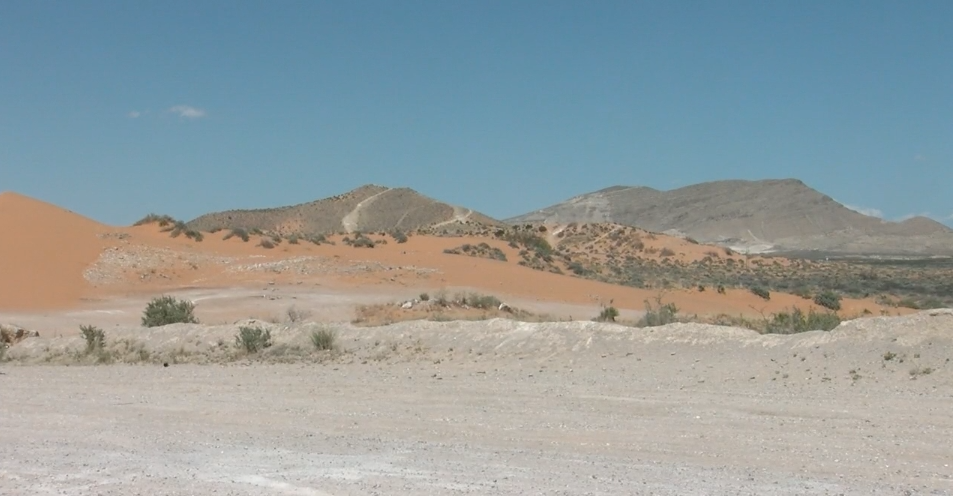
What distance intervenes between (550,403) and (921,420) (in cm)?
479

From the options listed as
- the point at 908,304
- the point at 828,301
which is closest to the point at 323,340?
the point at 828,301

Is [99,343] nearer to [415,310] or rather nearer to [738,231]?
[415,310]

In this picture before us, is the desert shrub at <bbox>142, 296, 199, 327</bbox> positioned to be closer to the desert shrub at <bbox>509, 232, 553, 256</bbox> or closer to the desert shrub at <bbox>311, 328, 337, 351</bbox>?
the desert shrub at <bbox>311, 328, 337, 351</bbox>

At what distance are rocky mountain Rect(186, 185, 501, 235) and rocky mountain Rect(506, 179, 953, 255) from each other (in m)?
40.5

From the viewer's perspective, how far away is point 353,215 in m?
121

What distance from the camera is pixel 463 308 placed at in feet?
98.6

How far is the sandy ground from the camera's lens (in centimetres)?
868

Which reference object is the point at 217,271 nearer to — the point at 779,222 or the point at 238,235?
the point at 238,235

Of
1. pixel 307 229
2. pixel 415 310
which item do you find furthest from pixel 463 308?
pixel 307 229

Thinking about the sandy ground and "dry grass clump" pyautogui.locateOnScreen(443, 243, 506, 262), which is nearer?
the sandy ground

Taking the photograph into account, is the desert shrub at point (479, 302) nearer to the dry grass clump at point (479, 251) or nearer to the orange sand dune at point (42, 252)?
the orange sand dune at point (42, 252)

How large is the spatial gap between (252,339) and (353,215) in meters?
101

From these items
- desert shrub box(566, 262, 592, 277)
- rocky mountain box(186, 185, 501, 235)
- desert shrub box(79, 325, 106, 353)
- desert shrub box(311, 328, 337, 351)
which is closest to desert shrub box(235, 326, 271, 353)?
desert shrub box(311, 328, 337, 351)

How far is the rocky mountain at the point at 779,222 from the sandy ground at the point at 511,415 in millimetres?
137314
